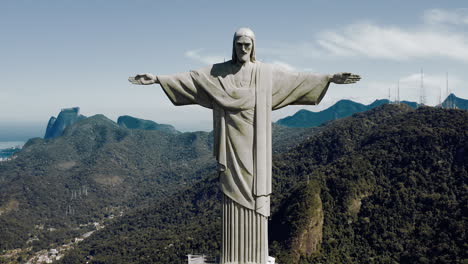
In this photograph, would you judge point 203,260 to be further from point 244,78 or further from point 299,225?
point 299,225

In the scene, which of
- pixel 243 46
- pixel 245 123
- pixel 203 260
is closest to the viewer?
pixel 243 46

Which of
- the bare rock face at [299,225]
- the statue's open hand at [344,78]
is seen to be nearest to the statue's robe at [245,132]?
the statue's open hand at [344,78]

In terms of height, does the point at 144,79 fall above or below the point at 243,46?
below

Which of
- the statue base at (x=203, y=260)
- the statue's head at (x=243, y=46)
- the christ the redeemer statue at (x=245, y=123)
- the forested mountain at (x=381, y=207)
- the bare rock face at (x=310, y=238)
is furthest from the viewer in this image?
the bare rock face at (x=310, y=238)

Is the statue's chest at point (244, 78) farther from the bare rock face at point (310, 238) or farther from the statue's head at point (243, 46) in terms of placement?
the bare rock face at point (310, 238)

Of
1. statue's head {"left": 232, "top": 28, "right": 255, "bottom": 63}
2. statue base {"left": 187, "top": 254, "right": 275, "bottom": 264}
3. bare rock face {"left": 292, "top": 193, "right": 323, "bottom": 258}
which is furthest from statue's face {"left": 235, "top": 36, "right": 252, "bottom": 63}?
bare rock face {"left": 292, "top": 193, "right": 323, "bottom": 258}

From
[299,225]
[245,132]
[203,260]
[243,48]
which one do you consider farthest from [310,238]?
[243,48]

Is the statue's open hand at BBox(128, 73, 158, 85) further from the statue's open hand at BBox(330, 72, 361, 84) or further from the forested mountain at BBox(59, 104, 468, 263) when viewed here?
the forested mountain at BBox(59, 104, 468, 263)
